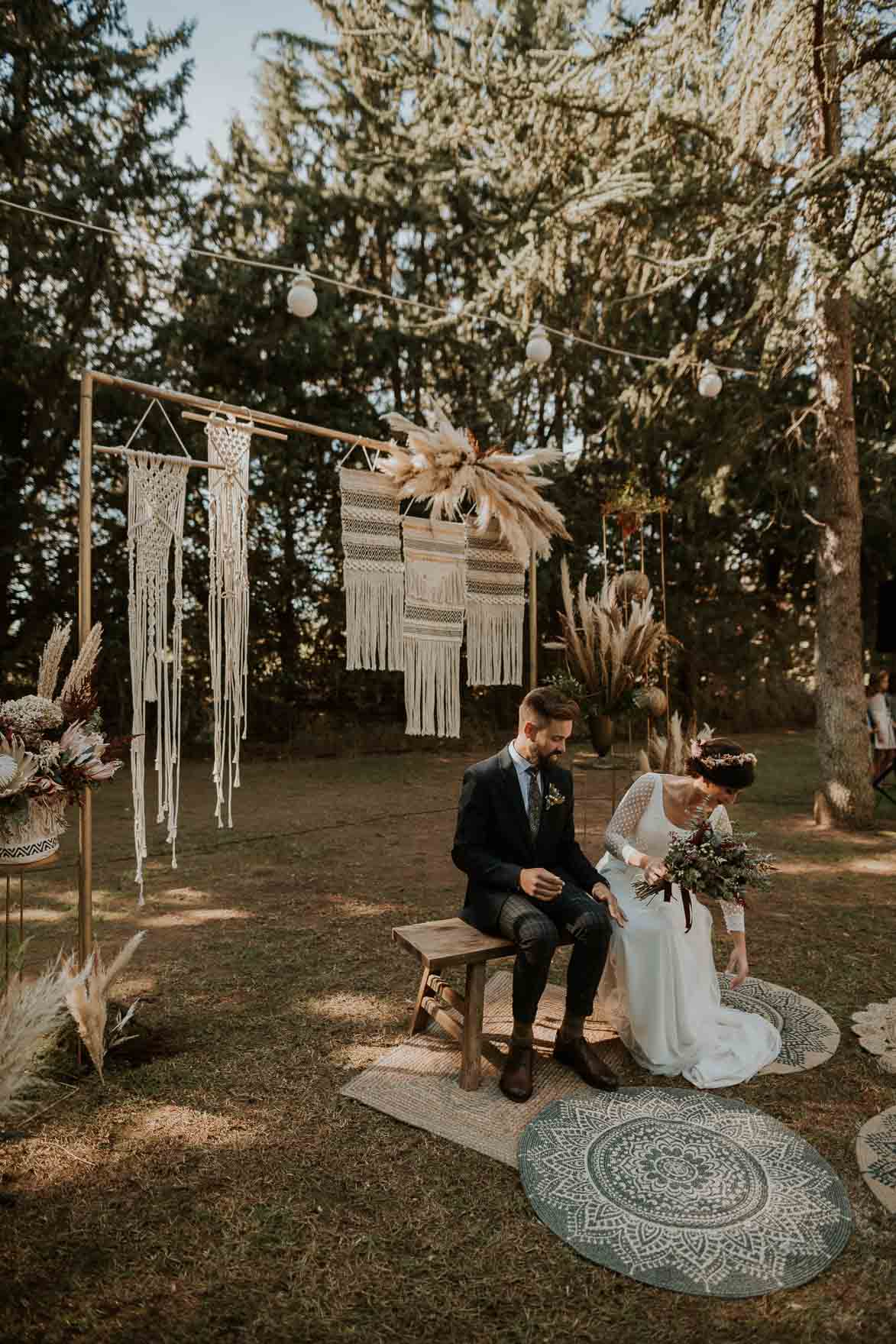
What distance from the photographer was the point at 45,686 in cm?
272

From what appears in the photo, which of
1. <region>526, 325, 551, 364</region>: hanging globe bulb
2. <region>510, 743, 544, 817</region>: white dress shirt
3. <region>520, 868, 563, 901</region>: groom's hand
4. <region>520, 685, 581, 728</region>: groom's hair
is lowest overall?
<region>520, 868, 563, 901</region>: groom's hand

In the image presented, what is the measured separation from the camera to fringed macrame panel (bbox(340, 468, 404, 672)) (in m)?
3.78

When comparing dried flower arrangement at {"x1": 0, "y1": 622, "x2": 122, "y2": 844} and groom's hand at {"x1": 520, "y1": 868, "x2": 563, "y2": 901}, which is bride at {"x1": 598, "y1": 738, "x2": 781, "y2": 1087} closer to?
groom's hand at {"x1": 520, "y1": 868, "x2": 563, "y2": 901}

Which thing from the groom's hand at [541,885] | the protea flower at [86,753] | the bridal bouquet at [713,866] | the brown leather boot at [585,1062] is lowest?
the brown leather boot at [585,1062]

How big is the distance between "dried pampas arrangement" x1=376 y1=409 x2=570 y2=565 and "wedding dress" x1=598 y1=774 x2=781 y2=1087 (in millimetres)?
1506

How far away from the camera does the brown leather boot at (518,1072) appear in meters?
2.73

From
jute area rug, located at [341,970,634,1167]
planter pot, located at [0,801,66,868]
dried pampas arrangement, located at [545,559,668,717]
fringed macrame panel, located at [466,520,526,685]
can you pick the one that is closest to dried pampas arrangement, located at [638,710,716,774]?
dried pampas arrangement, located at [545,559,668,717]

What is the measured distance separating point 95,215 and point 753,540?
10.3 metres

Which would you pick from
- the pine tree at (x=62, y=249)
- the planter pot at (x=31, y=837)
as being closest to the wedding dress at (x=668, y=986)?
the planter pot at (x=31, y=837)

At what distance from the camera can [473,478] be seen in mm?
3836

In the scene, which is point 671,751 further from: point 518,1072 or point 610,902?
point 518,1072

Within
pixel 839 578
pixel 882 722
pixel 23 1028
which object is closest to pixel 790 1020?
pixel 23 1028

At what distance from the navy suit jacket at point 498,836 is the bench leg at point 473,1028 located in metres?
0.20

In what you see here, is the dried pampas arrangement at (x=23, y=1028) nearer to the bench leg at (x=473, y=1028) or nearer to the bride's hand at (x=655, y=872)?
the bench leg at (x=473, y=1028)
